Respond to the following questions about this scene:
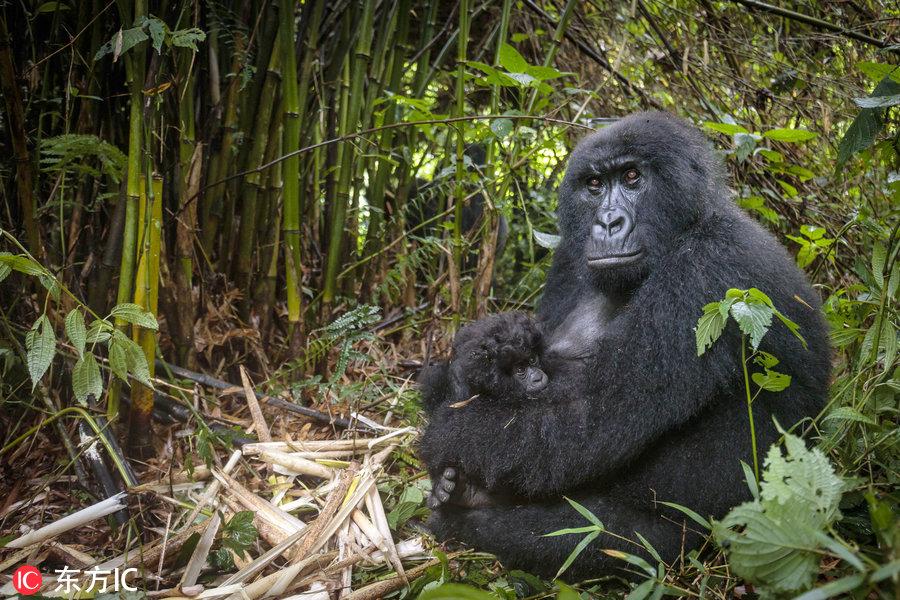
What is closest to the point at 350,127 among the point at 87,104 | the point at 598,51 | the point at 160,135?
the point at 160,135

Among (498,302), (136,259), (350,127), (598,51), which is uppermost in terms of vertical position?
(598,51)

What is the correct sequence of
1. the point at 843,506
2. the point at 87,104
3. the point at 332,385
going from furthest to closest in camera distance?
1. the point at 332,385
2. the point at 87,104
3. the point at 843,506

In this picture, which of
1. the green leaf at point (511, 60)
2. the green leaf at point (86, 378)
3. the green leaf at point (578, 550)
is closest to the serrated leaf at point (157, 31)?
the green leaf at point (86, 378)

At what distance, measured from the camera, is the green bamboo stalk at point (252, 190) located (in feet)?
10.9

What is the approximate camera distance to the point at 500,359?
2611 mm

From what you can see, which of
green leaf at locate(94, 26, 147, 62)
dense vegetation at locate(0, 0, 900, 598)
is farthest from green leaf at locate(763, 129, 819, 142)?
green leaf at locate(94, 26, 147, 62)

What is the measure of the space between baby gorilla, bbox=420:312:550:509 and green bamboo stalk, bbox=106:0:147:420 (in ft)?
3.93

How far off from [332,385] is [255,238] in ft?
2.87

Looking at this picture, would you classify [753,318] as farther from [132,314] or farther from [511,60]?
[132,314]

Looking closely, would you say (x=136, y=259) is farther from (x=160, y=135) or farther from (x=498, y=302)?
(x=498, y=302)

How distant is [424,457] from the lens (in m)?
2.60

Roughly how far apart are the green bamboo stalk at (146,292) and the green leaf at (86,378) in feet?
1.35

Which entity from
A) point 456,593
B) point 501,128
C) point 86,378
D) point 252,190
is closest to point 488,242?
point 501,128

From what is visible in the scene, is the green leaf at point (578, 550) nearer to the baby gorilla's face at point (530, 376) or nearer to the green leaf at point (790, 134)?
the baby gorilla's face at point (530, 376)
